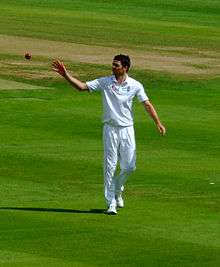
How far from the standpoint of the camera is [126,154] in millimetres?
19234

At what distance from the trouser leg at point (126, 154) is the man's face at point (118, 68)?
31.1 inches

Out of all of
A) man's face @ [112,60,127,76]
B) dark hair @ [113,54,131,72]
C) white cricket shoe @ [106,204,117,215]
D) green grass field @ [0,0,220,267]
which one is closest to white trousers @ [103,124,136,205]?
white cricket shoe @ [106,204,117,215]

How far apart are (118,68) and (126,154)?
1.22 metres

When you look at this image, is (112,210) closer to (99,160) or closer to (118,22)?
(99,160)

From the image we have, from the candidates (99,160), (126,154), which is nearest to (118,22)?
(99,160)

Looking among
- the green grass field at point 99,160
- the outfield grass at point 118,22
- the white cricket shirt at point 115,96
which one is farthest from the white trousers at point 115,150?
the outfield grass at point 118,22

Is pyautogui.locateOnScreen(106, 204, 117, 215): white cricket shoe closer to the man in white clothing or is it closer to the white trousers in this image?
the man in white clothing

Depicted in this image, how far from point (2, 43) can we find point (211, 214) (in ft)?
76.0

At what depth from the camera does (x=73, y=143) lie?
81.8ft

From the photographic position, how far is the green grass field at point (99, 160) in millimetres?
16578

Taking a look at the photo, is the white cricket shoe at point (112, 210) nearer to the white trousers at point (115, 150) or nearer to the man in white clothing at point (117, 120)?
the man in white clothing at point (117, 120)

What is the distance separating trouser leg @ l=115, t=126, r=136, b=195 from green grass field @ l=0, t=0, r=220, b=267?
0.47m

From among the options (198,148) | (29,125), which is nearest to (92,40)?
(29,125)

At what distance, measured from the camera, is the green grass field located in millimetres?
16578
